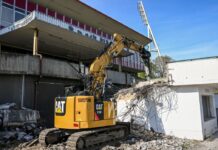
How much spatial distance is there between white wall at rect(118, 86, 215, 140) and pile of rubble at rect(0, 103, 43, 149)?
6.07 m

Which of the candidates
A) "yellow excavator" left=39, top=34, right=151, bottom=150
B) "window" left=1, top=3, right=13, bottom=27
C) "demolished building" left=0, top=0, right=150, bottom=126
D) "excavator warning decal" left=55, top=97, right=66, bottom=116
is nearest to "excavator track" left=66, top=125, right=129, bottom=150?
"yellow excavator" left=39, top=34, right=151, bottom=150

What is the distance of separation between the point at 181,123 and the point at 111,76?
10.2 metres

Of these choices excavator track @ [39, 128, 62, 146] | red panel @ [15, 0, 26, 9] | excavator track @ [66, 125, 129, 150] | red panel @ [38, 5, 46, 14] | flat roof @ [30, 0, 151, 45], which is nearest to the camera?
excavator track @ [66, 125, 129, 150]

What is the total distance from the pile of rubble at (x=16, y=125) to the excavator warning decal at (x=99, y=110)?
348 centimetres

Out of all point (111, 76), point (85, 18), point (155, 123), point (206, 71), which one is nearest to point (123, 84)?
point (111, 76)

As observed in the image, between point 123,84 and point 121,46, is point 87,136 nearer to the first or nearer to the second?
point 121,46

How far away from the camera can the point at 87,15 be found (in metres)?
23.1

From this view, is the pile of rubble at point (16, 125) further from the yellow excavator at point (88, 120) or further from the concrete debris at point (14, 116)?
the yellow excavator at point (88, 120)

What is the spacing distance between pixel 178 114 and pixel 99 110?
472 centimetres

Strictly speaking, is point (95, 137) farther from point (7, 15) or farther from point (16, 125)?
point (7, 15)

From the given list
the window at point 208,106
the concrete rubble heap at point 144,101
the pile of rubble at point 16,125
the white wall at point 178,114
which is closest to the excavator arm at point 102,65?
the concrete rubble heap at point 144,101

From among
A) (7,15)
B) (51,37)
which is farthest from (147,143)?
(7,15)

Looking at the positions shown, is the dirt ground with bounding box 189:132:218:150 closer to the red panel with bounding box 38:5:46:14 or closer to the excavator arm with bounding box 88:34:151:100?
the excavator arm with bounding box 88:34:151:100

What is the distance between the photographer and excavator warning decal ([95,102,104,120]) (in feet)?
32.7
